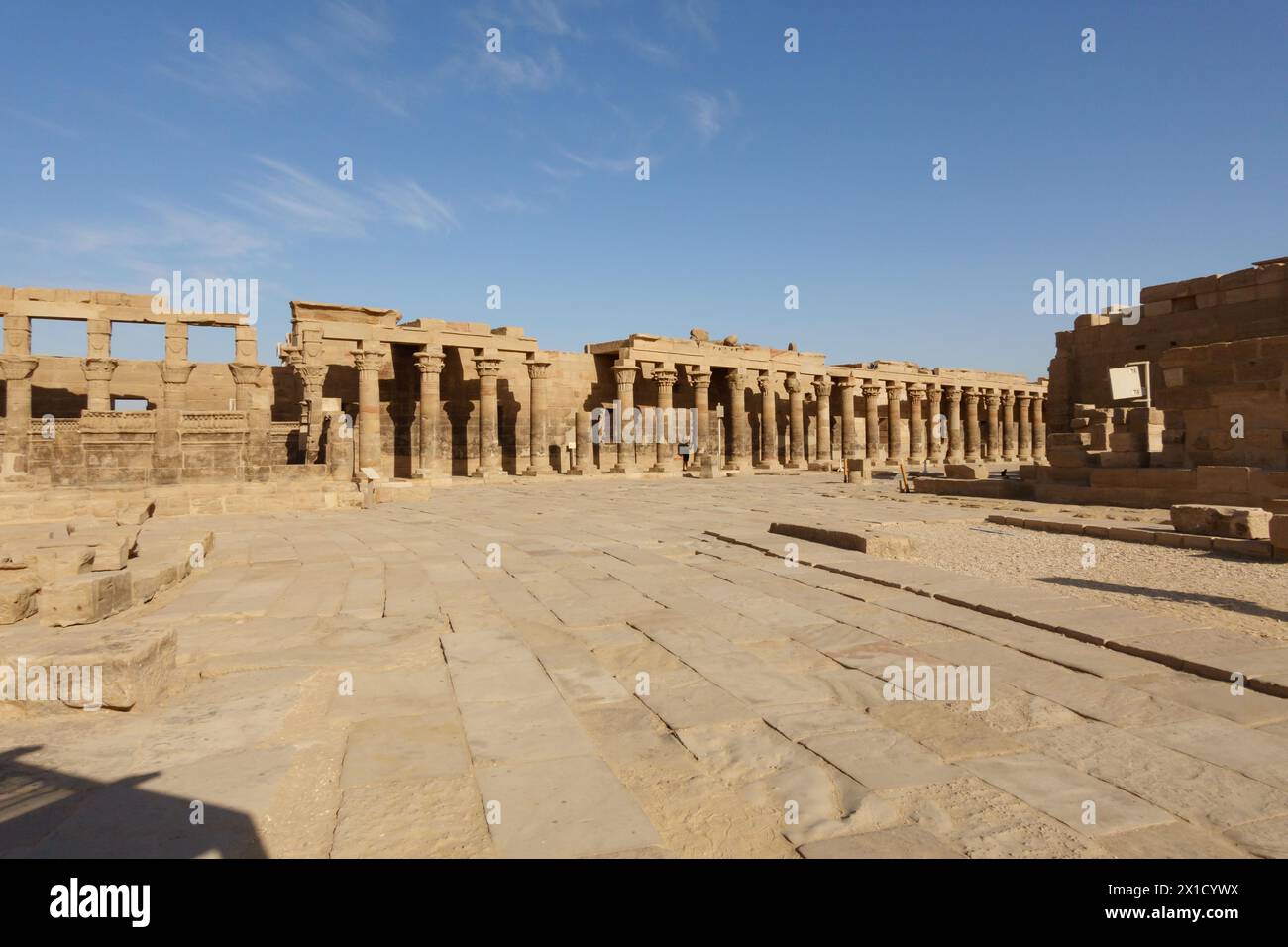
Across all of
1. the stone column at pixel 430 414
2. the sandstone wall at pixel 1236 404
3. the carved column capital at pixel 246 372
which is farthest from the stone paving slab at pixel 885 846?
the carved column capital at pixel 246 372

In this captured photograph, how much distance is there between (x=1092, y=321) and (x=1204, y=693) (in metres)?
22.1

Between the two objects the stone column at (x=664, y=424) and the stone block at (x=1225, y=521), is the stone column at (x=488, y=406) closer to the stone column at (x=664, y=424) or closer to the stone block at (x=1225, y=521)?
the stone column at (x=664, y=424)

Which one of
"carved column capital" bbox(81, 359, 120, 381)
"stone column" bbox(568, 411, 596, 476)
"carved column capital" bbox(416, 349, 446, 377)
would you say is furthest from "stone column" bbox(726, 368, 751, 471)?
"carved column capital" bbox(81, 359, 120, 381)

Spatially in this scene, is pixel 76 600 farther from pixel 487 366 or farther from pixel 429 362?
pixel 487 366

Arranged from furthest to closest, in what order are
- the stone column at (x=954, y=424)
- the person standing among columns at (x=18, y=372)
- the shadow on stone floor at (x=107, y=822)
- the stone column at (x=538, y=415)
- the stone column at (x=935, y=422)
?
the stone column at (x=954, y=424)
the stone column at (x=935, y=422)
the stone column at (x=538, y=415)
the person standing among columns at (x=18, y=372)
the shadow on stone floor at (x=107, y=822)

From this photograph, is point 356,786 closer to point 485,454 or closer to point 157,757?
point 157,757

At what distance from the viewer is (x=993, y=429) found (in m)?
46.2

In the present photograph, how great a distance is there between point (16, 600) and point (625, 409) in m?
24.7

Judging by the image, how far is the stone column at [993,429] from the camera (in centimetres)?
4554

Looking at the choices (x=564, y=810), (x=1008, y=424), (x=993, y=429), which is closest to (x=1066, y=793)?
(x=564, y=810)

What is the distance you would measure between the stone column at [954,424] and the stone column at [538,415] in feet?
81.6

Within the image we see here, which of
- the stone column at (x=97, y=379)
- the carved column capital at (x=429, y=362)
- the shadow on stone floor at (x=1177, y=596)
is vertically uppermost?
the carved column capital at (x=429, y=362)
